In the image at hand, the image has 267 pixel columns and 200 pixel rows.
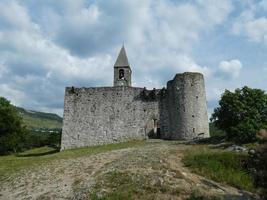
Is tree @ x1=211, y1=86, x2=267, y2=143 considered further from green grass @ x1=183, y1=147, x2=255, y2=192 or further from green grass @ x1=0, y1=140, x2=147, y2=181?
green grass @ x1=0, y1=140, x2=147, y2=181

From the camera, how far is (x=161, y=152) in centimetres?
2400

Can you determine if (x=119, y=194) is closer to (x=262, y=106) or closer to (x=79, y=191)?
(x=79, y=191)

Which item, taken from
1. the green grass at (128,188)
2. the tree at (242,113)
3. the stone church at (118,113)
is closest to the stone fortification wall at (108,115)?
the stone church at (118,113)

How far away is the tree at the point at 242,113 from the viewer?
1067 inches

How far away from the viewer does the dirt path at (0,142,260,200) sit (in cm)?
1587

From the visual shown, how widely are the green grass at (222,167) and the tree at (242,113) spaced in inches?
256

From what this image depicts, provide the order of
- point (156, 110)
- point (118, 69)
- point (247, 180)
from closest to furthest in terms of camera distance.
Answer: point (247, 180)
point (156, 110)
point (118, 69)

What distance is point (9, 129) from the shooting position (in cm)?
4572

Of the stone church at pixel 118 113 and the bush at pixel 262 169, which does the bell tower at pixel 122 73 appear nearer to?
the stone church at pixel 118 113

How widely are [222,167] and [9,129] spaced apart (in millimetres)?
35526

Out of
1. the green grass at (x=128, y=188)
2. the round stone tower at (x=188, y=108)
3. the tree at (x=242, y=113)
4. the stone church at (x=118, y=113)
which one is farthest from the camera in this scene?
the stone church at (x=118, y=113)

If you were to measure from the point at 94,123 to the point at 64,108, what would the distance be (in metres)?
4.96

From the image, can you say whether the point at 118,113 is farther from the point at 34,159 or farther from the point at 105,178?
the point at 105,178

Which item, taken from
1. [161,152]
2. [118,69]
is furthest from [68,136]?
[161,152]
